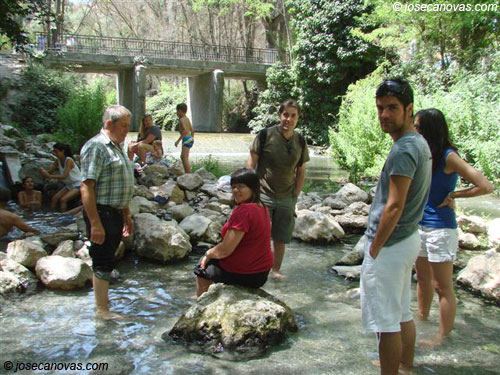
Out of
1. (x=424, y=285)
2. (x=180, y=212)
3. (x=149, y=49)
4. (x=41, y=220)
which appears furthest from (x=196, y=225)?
(x=149, y=49)

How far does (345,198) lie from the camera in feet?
29.5

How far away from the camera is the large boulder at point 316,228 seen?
22.8ft

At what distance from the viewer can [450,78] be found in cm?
1623

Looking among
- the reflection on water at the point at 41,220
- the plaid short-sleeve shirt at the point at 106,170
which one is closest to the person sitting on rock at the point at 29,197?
the reflection on water at the point at 41,220

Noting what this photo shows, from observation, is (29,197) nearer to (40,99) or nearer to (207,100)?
(40,99)

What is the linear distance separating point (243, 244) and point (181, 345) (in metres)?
0.92

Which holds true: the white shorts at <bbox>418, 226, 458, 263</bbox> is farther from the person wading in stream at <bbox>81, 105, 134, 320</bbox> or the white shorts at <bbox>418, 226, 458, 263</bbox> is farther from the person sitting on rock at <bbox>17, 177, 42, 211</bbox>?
the person sitting on rock at <bbox>17, 177, 42, 211</bbox>

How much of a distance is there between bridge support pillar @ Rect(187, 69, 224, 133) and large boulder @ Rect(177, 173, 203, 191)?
1996cm

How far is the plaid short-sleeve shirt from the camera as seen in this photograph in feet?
11.6

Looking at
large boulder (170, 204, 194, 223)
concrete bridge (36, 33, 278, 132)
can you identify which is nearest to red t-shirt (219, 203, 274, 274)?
large boulder (170, 204, 194, 223)

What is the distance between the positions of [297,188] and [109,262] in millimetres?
2183

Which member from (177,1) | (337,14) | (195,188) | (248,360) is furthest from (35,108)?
(177,1)

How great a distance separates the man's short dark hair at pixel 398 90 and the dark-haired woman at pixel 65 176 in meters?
6.80
